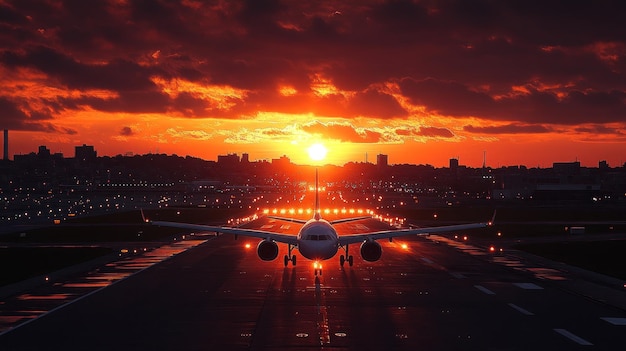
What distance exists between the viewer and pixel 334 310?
3428 cm

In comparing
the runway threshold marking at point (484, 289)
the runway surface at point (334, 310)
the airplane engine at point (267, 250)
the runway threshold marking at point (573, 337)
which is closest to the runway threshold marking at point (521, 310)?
the runway surface at point (334, 310)

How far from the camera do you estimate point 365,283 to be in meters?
44.3

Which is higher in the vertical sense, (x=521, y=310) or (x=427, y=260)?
(x=521, y=310)

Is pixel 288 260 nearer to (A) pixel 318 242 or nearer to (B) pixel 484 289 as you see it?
(A) pixel 318 242

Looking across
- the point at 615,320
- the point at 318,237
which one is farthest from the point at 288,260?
the point at 615,320

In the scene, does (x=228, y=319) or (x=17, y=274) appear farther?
(x=17, y=274)

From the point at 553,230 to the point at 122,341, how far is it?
76.7 meters

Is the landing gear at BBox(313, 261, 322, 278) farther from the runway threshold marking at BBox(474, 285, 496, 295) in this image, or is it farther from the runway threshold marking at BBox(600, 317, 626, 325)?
the runway threshold marking at BBox(600, 317, 626, 325)

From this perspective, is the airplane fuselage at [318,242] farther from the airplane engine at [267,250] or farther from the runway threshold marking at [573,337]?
the runway threshold marking at [573,337]

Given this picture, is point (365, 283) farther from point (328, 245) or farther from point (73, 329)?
point (73, 329)

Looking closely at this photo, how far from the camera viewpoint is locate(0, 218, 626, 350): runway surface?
2691 centimetres

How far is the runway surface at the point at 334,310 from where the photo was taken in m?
26.9

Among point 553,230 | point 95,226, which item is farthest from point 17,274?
point 553,230

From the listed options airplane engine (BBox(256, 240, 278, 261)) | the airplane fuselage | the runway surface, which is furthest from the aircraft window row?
airplane engine (BBox(256, 240, 278, 261))
